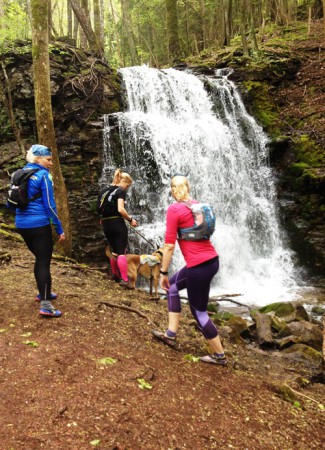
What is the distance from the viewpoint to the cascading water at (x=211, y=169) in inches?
458

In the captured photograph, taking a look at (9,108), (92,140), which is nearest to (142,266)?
(92,140)

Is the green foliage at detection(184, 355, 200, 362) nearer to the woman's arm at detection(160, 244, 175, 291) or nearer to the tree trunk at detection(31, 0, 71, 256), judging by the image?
the woman's arm at detection(160, 244, 175, 291)

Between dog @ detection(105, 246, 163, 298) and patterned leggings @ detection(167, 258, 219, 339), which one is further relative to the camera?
dog @ detection(105, 246, 163, 298)

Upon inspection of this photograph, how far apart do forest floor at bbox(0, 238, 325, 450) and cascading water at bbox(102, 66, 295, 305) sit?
628cm

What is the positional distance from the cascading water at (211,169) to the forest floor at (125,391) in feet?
20.6

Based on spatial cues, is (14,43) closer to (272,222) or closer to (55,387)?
(272,222)

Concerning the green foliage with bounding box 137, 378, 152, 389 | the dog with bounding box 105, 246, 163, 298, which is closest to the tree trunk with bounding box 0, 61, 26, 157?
the dog with bounding box 105, 246, 163, 298

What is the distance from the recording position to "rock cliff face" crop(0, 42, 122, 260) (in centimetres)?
1170

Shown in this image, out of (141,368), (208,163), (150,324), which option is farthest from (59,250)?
(208,163)

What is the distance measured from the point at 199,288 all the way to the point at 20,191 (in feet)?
7.05

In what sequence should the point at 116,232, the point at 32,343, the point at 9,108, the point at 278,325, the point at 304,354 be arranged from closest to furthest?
the point at 32,343
the point at 304,354
the point at 116,232
the point at 278,325
the point at 9,108

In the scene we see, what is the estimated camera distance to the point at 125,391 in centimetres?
295

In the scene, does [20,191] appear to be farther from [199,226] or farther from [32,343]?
[199,226]

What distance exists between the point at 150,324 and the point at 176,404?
1.77 meters
